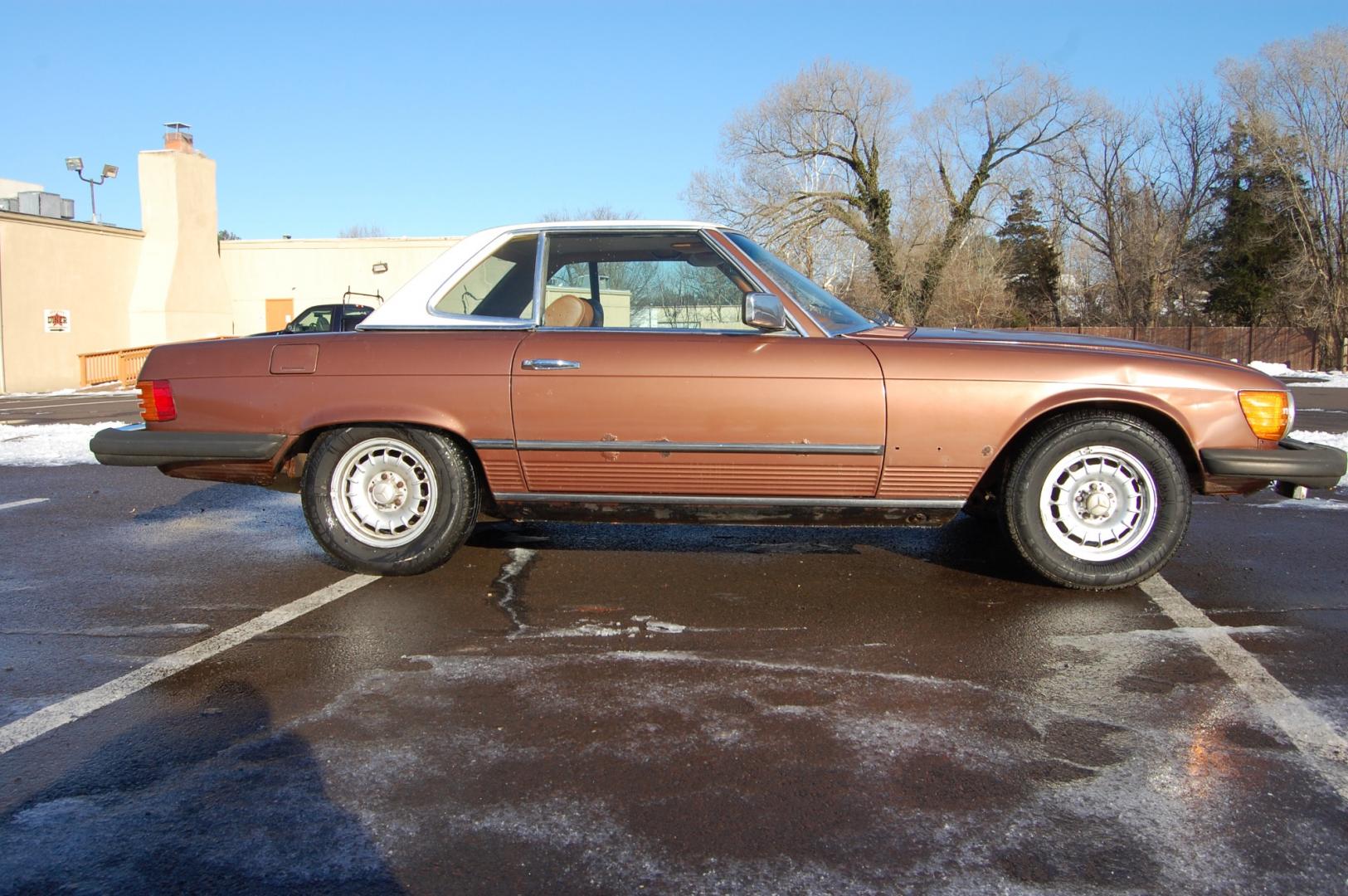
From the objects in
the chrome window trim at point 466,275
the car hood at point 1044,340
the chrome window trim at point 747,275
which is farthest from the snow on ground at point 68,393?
the car hood at point 1044,340

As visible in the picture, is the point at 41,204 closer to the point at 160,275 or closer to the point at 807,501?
the point at 160,275

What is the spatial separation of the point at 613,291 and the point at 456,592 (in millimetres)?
1626

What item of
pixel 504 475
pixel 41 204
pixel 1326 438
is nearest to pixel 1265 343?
pixel 1326 438

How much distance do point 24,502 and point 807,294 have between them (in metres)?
5.66

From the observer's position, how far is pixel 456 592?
4207mm

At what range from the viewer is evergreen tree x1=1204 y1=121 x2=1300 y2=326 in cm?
4175

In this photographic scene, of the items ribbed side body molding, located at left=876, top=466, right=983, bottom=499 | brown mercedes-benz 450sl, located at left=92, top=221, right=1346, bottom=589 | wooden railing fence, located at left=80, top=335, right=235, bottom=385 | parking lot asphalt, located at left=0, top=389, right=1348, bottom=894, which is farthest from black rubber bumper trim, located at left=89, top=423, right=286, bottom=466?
wooden railing fence, located at left=80, top=335, right=235, bottom=385

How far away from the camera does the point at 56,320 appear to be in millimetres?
27281

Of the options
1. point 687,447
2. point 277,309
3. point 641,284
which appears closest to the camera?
point 687,447

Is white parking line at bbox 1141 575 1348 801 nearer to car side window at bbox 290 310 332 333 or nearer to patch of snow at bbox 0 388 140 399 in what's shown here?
car side window at bbox 290 310 332 333

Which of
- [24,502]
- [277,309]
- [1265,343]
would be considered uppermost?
[277,309]

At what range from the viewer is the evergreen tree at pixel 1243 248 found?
Result: 41.8m

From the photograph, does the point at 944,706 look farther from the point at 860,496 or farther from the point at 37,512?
the point at 37,512

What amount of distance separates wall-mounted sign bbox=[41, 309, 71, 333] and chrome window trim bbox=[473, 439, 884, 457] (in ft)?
94.2
